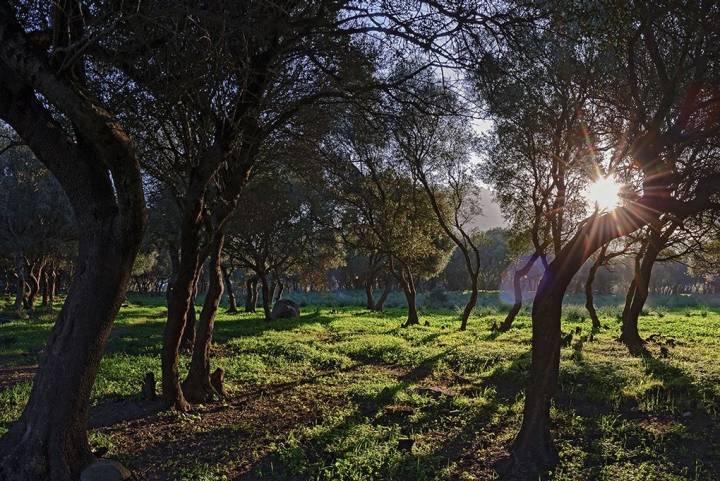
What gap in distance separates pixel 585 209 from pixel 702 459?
45.6 ft

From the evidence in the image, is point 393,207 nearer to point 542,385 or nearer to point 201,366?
point 201,366

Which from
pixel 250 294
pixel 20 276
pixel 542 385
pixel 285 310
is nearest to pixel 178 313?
pixel 542 385

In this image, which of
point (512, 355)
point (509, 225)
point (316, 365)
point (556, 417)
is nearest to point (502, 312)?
point (509, 225)

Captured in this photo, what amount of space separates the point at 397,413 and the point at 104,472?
17.8 feet

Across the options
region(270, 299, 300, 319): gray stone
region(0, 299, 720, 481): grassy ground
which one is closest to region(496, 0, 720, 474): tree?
region(0, 299, 720, 481): grassy ground

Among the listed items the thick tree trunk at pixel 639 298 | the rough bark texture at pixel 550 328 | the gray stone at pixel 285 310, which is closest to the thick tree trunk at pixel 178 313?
the rough bark texture at pixel 550 328

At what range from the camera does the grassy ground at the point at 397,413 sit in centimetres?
707

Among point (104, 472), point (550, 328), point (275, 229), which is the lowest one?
point (104, 472)

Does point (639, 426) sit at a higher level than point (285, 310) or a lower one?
lower

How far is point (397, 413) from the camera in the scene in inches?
380

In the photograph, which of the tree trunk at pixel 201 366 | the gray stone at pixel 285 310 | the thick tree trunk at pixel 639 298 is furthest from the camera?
the gray stone at pixel 285 310

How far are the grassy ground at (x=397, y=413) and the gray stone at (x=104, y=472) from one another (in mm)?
853

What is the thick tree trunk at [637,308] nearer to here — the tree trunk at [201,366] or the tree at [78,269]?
the tree trunk at [201,366]

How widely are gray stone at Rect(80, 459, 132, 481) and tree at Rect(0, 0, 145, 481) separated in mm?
223
